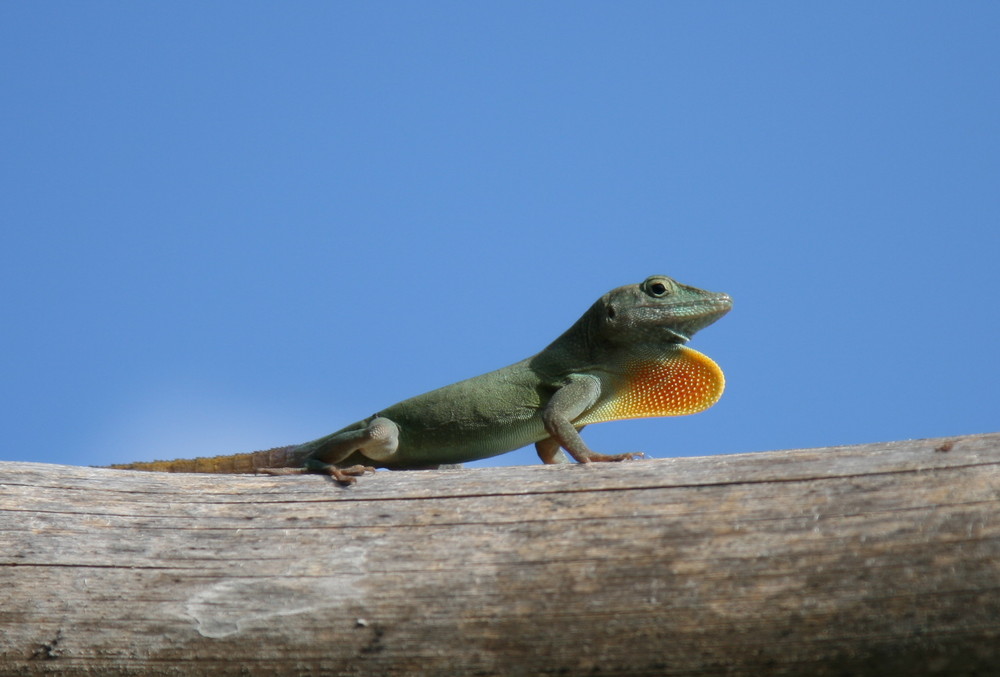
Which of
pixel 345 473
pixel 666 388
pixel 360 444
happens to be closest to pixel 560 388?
pixel 666 388

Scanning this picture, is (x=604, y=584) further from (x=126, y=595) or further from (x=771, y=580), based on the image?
(x=126, y=595)

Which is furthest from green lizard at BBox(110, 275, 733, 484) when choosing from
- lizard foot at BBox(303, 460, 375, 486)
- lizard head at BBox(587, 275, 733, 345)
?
lizard foot at BBox(303, 460, 375, 486)

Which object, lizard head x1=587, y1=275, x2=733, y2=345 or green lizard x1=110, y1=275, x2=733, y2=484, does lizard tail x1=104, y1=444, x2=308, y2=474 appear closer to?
green lizard x1=110, y1=275, x2=733, y2=484

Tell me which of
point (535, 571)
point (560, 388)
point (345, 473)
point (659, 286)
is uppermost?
point (659, 286)

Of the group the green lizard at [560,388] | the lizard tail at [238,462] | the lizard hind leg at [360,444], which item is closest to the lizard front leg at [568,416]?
the green lizard at [560,388]

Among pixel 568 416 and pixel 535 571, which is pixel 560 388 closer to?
pixel 568 416

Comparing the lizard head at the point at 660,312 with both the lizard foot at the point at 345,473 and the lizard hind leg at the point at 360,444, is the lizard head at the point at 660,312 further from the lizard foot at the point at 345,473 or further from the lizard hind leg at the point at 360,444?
the lizard foot at the point at 345,473

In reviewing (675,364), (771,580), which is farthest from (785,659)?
(675,364)
